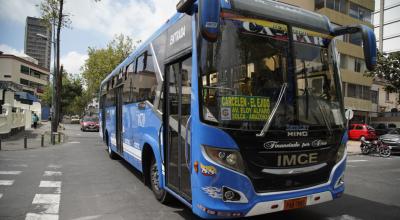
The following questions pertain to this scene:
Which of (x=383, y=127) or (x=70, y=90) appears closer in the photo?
(x=383, y=127)

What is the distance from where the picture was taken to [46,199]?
7.11 m

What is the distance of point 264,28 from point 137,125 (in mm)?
4246

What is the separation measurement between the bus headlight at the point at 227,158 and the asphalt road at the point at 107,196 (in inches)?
72.6

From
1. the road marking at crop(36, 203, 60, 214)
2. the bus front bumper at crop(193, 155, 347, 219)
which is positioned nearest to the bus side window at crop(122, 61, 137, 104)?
the road marking at crop(36, 203, 60, 214)

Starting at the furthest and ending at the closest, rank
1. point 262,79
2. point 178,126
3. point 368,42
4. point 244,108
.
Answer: point 178,126 → point 368,42 → point 262,79 → point 244,108

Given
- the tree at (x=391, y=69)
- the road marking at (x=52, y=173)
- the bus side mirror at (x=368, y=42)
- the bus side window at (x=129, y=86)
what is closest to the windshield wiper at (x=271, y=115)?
the bus side mirror at (x=368, y=42)

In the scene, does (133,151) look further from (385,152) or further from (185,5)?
(385,152)

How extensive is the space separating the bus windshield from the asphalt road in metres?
2.06

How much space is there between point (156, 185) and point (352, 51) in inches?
1420

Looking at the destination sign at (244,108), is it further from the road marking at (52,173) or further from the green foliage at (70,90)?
the green foliage at (70,90)

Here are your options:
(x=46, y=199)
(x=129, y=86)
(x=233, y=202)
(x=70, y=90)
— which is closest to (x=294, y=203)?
(x=233, y=202)

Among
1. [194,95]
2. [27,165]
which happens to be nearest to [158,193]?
[194,95]

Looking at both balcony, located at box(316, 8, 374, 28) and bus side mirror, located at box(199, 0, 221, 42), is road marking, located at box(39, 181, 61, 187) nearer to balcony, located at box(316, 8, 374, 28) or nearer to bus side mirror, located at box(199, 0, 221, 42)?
bus side mirror, located at box(199, 0, 221, 42)

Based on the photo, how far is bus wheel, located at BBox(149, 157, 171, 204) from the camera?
6.53m
